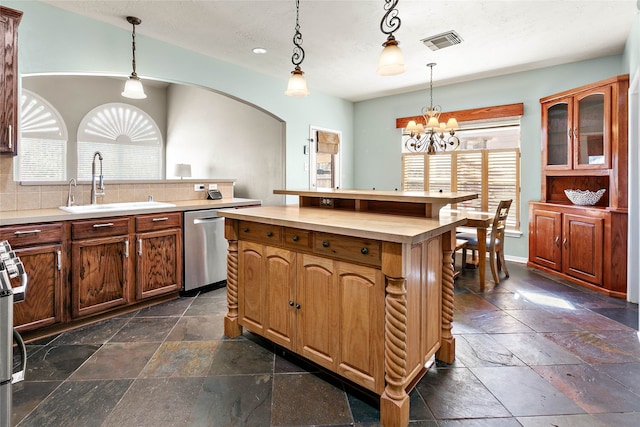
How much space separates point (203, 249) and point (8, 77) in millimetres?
1959

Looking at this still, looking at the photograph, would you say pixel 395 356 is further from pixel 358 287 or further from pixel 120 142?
pixel 120 142

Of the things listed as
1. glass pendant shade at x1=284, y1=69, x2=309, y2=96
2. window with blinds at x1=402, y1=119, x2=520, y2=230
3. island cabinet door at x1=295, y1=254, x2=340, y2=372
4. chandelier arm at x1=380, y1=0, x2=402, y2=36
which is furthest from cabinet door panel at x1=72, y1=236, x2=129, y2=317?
window with blinds at x1=402, y1=119, x2=520, y2=230

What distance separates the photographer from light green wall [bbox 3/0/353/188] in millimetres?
2795

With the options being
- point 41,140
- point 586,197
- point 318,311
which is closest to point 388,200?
point 318,311

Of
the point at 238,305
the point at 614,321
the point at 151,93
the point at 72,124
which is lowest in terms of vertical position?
the point at 614,321

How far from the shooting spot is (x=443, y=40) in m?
3.57

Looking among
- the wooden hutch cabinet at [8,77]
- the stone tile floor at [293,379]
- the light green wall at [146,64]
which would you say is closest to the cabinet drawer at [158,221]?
the stone tile floor at [293,379]

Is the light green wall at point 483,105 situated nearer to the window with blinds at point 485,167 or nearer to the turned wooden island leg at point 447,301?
the window with blinds at point 485,167

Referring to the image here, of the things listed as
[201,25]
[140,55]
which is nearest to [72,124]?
[140,55]

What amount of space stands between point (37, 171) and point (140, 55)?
12.6ft

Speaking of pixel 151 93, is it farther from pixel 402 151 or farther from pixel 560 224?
pixel 560 224

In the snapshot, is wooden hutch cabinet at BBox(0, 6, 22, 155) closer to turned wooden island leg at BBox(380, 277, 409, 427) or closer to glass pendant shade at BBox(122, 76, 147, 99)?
glass pendant shade at BBox(122, 76, 147, 99)

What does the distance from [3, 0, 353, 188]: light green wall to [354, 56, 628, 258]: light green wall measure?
103 centimetres

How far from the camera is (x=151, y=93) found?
7.02 m
